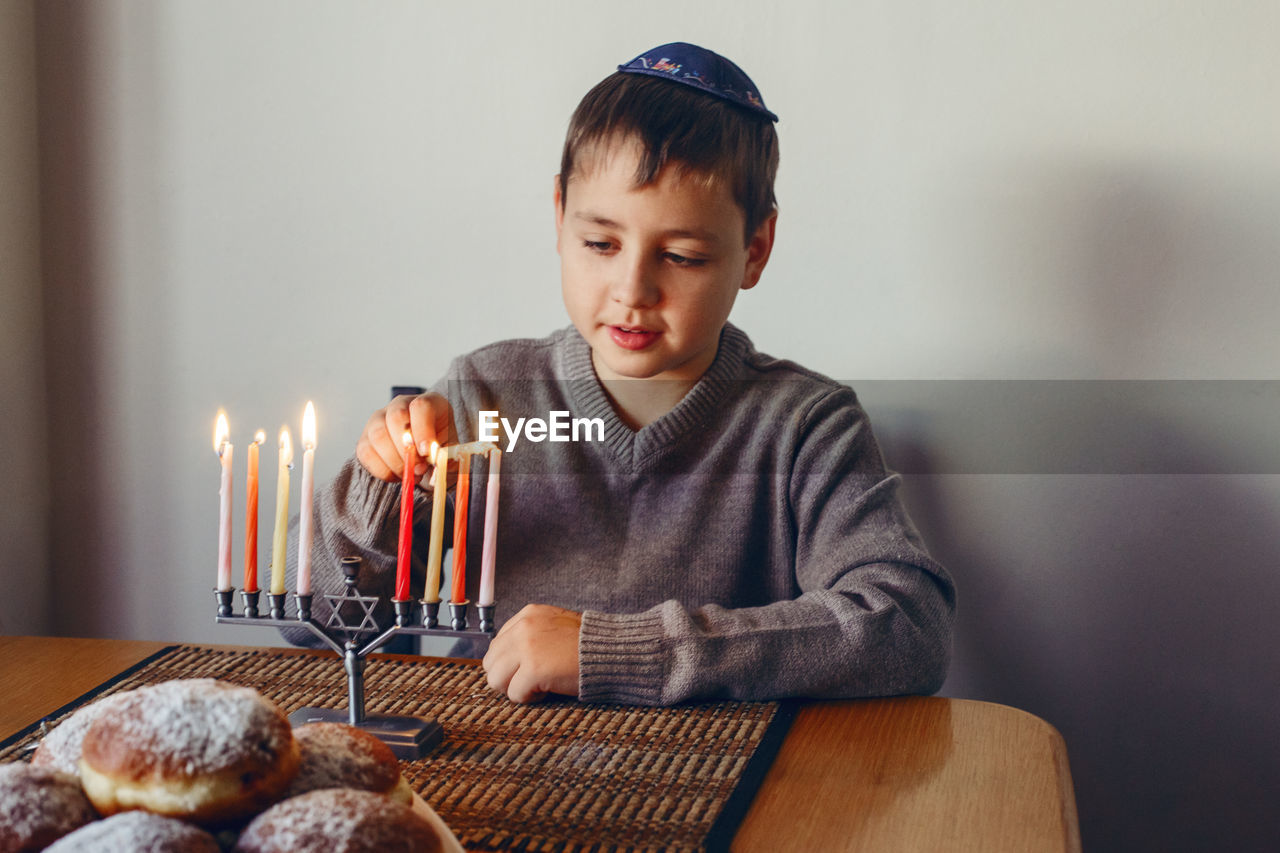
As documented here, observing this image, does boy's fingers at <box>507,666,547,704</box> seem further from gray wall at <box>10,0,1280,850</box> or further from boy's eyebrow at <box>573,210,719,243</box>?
gray wall at <box>10,0,1280,850</box>

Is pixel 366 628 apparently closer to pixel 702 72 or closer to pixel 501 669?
pixel 501 669

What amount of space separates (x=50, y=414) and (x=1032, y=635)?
1436 millimetres

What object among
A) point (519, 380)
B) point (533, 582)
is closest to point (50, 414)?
point (519, 380)

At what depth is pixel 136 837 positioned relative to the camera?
0.37 m

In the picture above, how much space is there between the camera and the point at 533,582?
3.51ft

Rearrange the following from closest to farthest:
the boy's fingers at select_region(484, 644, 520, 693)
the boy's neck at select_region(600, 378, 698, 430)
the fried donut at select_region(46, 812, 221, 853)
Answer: the fried donut at select_region(46, 812, 221, 853) < the boy's fingers at select_region(484, 644, 520, 693) < the boy's neck at select_region(600, 378, 698, 430)

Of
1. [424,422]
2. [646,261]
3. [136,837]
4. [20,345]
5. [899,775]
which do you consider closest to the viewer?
[136,837]

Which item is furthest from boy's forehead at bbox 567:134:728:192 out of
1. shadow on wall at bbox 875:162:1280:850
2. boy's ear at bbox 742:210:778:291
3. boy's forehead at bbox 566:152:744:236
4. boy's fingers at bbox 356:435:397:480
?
shadow on wall at bbox 875:162:1280:850

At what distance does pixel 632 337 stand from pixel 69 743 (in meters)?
0.65

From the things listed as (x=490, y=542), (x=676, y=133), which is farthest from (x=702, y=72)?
(x=490, y=542)

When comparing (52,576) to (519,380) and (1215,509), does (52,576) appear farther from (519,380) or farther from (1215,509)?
(1215,509)

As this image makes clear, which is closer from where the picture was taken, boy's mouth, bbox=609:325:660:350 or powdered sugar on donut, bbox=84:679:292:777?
powdered sugar on donut, bbox=84:679:292:777

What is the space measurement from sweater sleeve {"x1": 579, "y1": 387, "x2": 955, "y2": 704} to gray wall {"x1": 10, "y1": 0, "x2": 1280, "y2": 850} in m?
0.44

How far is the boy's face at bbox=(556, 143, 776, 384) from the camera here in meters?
0.98
